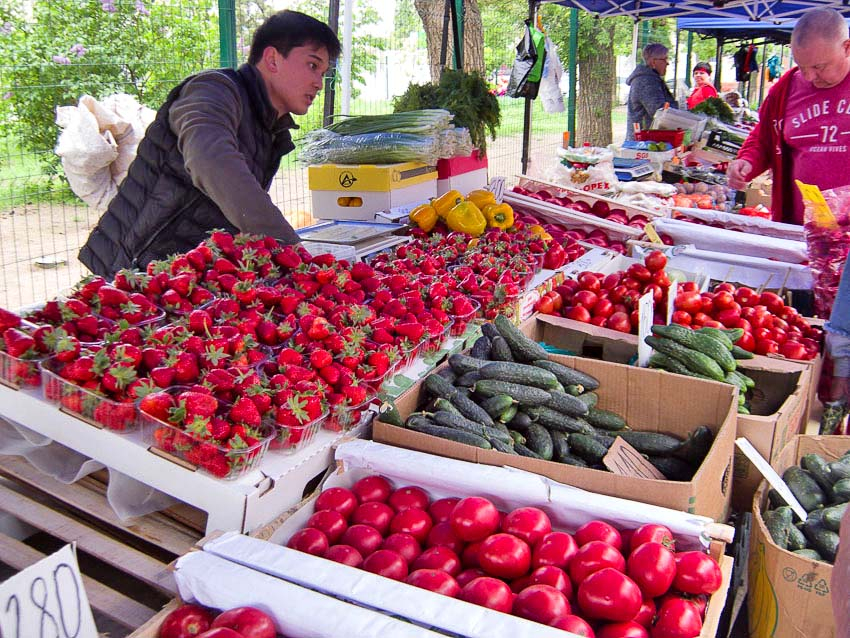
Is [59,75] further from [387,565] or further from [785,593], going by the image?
[785,593]

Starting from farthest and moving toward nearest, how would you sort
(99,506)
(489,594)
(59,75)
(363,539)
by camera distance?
(59,75) < (99,506) < (363,539) < (489,594)

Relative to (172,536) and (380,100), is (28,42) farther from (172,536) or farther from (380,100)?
(172,536)

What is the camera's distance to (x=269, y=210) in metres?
2.83

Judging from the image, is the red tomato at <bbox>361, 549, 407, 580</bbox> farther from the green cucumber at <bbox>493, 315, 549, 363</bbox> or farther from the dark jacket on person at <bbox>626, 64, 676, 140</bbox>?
the dark jacket on person at <bbox>626, 64, 676, 140</bbox>

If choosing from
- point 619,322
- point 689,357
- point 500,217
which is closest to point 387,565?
point 689,357

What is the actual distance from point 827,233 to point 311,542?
2786mm

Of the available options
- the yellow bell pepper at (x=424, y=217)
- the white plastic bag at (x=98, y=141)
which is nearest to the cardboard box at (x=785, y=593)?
the yellow bell pepper at (x=424, y=217)

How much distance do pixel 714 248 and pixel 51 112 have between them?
17.8 feet

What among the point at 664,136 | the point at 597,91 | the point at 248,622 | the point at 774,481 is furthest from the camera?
the point at 597,91

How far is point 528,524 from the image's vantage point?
5.63 feet

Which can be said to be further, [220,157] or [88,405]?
[220,157]

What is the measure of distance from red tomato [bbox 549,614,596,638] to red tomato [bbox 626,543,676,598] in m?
0.21

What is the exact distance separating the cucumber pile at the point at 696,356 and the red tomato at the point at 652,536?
3.56 feet

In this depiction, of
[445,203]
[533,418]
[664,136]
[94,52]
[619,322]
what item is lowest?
[533,418]
